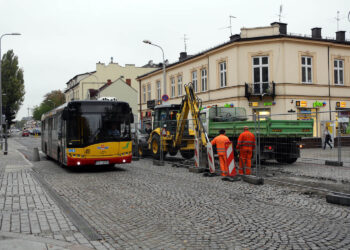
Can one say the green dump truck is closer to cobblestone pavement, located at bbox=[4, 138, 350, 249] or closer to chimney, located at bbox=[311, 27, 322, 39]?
cobblestone pavement, located at bbox=[4, 138, 350, 249]

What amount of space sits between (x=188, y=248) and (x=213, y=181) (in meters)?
6.41

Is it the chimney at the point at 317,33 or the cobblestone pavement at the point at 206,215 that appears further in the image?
the chimney at the point at 317,33

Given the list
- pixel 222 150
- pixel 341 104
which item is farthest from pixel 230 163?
pixel 341 104

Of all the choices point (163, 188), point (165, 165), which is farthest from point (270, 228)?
point (165, 165)

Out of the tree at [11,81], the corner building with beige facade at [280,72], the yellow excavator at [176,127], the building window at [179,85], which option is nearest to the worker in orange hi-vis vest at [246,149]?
the yellow excavator at [176,127]

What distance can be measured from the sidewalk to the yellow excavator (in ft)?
23.2

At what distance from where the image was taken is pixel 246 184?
10.7 meters

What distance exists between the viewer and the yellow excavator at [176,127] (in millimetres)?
15430

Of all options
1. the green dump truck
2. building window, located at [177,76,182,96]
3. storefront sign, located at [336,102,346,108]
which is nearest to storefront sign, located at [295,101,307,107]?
storefront sign, located at [336,102,346,108]

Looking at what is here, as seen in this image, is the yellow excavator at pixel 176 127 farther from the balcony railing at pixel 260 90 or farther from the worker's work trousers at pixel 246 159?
the balcony railing at pixel 260 90

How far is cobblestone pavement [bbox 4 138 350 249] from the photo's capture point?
5363 millimetres

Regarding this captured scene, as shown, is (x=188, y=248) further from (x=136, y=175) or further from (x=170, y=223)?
(x=136, y=175)

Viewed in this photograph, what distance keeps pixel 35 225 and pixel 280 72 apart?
81.2ft

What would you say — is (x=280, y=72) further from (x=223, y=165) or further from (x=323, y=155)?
(x=323, y=155)
